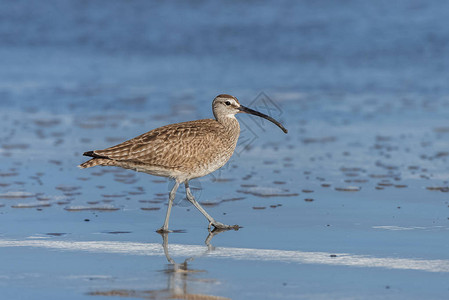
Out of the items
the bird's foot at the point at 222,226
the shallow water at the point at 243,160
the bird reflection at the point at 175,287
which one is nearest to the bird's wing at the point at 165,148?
the shallow water at the point at 243,160

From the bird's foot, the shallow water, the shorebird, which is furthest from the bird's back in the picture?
the bird's foot

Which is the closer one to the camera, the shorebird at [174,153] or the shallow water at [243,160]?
the shallow water at [243,160]

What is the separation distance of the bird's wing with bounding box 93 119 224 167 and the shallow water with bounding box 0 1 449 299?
0.67m

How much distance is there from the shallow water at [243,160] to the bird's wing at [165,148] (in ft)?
2.20

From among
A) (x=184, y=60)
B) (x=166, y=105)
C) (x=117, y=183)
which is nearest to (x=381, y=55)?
(x=184, y=60)

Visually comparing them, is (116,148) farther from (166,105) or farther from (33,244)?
(166,105)

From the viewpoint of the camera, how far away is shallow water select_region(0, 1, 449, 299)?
7.50 m

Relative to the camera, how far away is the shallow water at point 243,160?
750 centimetres

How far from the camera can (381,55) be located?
996 inches

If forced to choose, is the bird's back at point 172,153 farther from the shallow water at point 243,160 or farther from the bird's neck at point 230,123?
the shallow water at point 243,160

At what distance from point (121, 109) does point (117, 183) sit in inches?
261

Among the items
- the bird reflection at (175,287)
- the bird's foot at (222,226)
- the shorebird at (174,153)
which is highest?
the shorebird at (174,153)

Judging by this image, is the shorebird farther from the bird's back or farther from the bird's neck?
the bird's neck

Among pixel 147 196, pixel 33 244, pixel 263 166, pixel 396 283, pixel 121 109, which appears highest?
pixel 121 109
